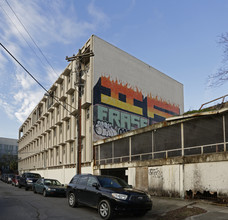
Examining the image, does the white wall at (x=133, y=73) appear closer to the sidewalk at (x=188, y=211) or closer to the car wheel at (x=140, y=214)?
the sidewalk at (x=188, y=211)

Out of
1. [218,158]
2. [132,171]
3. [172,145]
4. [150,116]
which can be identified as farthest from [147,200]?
[150,116]

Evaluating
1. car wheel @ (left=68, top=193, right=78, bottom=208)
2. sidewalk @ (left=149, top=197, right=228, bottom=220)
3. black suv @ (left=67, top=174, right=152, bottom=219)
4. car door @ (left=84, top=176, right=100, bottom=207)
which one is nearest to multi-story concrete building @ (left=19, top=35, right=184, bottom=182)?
car wheel @ (left=68, top=193, right=78, bottom=208)

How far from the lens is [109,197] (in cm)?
921

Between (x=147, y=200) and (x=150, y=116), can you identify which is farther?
(x=150, y=116)

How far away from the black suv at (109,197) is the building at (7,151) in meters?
87.0

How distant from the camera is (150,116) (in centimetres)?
3497

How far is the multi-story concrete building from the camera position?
91.3 ft

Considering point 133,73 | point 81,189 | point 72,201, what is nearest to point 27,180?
point 72,201

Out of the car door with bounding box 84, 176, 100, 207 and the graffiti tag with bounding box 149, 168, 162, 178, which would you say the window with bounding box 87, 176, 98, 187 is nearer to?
the car door with bounding box 84, 176, 100, 207

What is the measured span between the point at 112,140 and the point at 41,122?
2761 cm

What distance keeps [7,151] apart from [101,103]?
86.9 metres

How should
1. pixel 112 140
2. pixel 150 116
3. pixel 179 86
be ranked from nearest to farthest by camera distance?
1. pixel 112 140
2. pixel 150 116
3. pixel 179 86

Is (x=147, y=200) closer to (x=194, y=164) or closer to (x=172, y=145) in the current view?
(x=194, y=164)

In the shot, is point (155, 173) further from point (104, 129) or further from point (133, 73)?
point (133, 73)
